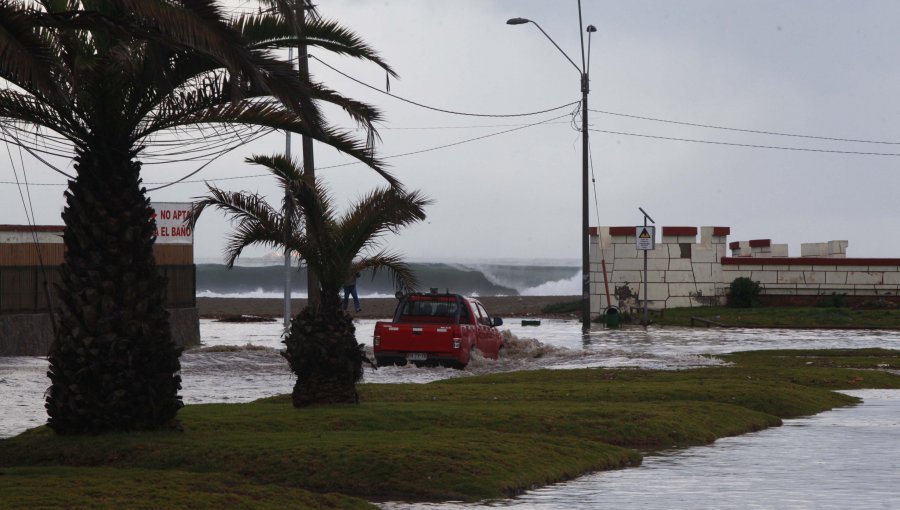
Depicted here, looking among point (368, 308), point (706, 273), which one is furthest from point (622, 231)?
point (368, 308)

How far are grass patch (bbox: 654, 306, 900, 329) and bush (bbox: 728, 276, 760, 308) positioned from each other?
78cm

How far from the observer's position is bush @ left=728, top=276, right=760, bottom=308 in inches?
1986

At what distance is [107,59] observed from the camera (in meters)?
13.4

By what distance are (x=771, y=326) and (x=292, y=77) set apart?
110 feet

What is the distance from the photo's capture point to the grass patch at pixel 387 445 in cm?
1103

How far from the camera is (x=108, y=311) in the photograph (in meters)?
13.8

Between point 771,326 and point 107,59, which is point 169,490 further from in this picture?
point 771,326

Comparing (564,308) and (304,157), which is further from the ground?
(304,157)

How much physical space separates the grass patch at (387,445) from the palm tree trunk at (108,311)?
1.03ft

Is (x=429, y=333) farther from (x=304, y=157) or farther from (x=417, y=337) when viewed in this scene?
(x=304, y=157)

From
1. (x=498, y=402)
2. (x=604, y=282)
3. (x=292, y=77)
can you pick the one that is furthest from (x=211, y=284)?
(x=292, y=77)

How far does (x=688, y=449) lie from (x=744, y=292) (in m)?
36.0

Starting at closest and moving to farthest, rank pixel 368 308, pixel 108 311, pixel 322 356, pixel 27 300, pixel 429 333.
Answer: pixel 108 311
pixel 322 356
pixel 429 333
pixel 27 300
pixel 368 308

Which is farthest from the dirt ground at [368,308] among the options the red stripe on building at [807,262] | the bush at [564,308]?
the red stripe on building at [807,262]
